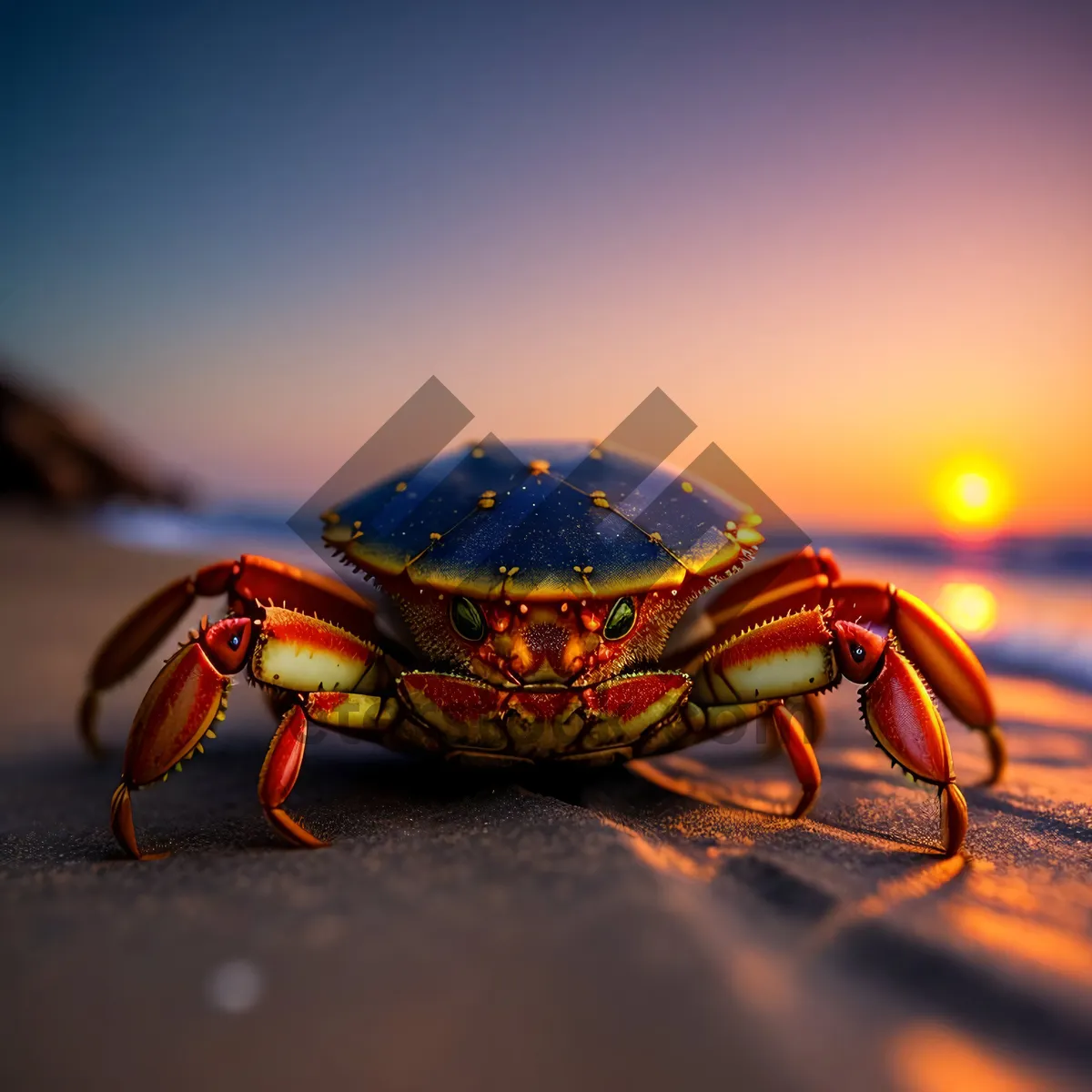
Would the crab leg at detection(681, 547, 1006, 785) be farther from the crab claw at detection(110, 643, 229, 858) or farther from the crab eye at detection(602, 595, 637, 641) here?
the crab claw at detection(110, 643, 229, 858)

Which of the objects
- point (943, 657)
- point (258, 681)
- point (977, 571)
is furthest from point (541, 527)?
→ point (977, 571)

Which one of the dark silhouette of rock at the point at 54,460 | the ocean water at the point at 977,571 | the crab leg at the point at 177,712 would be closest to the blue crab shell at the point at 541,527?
the crab leg at the point at 177,712

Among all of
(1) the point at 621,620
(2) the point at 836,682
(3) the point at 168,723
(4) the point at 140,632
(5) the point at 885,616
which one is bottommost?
(4) the point at 140,632

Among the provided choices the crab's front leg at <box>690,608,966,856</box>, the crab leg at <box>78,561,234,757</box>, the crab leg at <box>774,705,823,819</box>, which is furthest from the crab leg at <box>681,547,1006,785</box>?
the crab leg at <box>78,561,234,757</box>

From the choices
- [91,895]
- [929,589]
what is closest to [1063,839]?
[91,895]

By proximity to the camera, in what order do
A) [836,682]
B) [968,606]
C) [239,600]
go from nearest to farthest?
1. [836,682]
2. [239,600]
3. [968,606]

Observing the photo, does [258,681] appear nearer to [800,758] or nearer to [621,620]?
[621,620]
